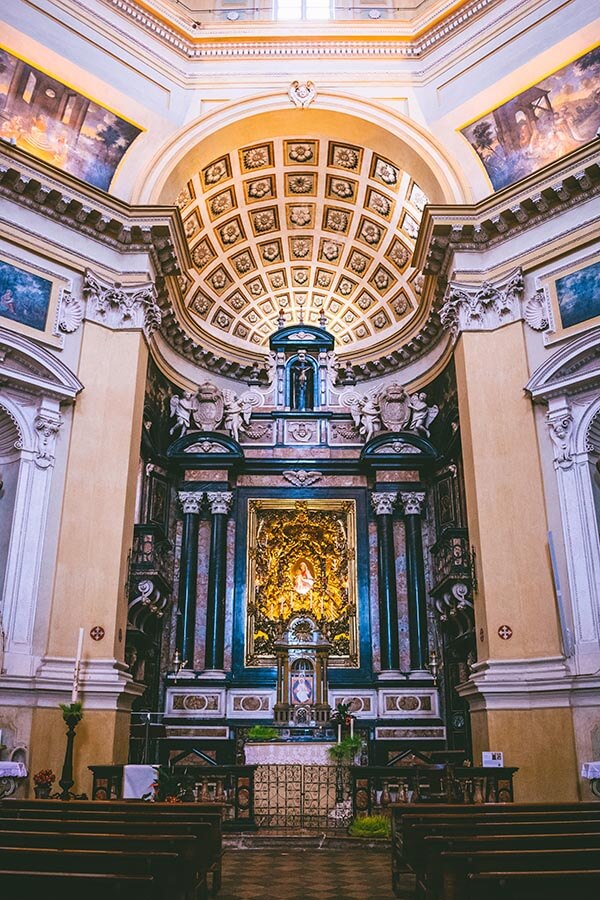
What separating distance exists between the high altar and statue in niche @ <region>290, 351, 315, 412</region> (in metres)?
0.05

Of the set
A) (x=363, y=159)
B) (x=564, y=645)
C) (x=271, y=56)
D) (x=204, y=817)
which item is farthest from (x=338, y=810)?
(x=271, y=56)

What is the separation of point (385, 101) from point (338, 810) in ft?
47.0

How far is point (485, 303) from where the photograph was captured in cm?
1389

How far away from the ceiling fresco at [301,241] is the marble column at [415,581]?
5.14m

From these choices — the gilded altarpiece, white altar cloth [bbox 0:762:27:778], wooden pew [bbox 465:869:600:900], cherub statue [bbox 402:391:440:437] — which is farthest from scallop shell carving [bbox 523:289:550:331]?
wooden pew [bbox 465:869:600:900]

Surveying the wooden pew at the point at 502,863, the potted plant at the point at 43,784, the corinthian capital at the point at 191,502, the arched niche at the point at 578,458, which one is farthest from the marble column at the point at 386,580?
the wooden pew at the point at 502,863

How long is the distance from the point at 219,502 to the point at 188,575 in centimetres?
181

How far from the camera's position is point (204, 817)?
6.02 metres

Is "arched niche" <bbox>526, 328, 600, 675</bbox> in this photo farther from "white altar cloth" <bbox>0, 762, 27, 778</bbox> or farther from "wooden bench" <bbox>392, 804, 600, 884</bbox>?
"white altar cloth" <bbox>0, 762, 27, 778</bbox>

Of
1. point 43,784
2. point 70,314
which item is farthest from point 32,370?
point 43,784

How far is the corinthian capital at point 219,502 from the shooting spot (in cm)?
1731

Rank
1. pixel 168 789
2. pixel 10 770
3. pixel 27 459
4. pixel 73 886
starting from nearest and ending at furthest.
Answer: pixel 73 886 → pixel 168 789 → pixel 10 770 → pixel 27 459

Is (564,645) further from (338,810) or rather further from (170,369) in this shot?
(170,369)

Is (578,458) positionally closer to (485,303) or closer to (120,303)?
(485,303)
